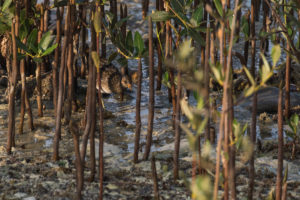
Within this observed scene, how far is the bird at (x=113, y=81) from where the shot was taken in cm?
279

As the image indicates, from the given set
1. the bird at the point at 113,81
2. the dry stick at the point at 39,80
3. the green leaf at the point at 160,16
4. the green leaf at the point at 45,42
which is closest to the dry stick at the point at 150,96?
A: the green leaf at the point at 160,16

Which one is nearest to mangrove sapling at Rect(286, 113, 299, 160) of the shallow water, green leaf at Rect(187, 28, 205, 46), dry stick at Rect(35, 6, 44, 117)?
the shallow water

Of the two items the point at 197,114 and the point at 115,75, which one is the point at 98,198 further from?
the point at 115,75

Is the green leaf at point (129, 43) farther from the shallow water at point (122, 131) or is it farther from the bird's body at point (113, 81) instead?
the bird's body at point (113, 81)

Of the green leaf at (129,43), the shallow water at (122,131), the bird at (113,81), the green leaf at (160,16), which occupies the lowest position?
the shallow water at (122,131)

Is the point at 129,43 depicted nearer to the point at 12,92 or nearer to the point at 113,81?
the point at 12,92

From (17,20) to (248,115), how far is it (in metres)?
1.23

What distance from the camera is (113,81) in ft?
9.18

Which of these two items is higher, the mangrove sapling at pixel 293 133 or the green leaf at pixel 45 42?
the green leaf at pixel 45 42

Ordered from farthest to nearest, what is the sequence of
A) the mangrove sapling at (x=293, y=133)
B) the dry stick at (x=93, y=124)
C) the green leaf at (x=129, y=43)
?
the mangrove sapling at (x=293, y=133) < the green leaf at (x=129, y=43) < the dry stick at (x=93, y=124)

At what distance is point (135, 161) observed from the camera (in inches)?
69.9

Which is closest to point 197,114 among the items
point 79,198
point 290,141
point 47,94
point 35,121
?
point 79,198

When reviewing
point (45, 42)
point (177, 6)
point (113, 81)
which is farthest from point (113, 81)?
point (177, 6)

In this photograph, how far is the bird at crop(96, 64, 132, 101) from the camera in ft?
9.14
